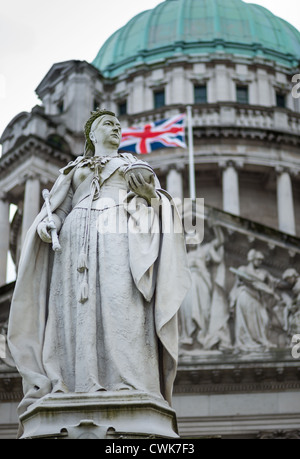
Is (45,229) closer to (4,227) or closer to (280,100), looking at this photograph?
(4,227)

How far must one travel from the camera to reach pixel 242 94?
52750mm

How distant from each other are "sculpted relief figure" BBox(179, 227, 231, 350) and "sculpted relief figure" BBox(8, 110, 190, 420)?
13.9 metres

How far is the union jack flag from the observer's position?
37.6m

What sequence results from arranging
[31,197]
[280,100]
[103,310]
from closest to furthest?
[103,310], [31,197], [280,100]

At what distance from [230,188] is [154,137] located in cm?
944

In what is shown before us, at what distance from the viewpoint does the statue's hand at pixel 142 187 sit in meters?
7.69

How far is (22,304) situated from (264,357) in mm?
14184

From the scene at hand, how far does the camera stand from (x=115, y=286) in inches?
288

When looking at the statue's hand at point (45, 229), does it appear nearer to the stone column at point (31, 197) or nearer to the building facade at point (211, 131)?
the building facade at point (211, 131)

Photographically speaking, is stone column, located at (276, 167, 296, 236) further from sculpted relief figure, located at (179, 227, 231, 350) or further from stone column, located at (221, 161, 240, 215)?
sculpted relief figure, located at (179, 227, 231, 350)

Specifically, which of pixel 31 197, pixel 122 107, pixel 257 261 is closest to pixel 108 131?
pixel 257 261

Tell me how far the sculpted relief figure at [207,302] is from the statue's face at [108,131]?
13483 millimetres
